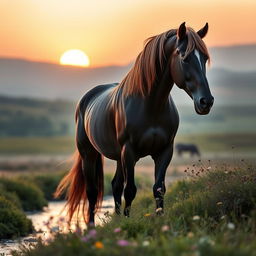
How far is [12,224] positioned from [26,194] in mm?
5388

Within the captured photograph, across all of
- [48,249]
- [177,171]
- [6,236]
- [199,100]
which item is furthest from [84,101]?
[177,171]

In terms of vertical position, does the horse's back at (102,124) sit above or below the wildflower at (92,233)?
above

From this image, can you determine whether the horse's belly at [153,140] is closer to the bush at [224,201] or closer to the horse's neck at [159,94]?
the horse's neck at [159,94]

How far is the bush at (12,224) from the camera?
1199 centimetres

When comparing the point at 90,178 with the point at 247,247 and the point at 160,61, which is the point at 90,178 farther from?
the point at 247,247

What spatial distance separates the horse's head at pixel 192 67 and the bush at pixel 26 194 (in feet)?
30.7

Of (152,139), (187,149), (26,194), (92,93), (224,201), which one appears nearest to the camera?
(224,201)

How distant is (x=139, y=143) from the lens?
8.90 m

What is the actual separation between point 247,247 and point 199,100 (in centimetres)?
246

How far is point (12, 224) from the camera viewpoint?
12.3m

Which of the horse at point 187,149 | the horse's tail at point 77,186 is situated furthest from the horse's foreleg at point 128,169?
the horse at point 187,149

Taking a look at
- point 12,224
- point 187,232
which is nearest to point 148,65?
point 187,232

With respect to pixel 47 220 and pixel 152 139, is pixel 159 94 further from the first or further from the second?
pixel 47 220

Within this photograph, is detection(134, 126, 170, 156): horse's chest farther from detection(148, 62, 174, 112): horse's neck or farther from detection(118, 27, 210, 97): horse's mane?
detection(118, 27, 210, 97): horse's mane
